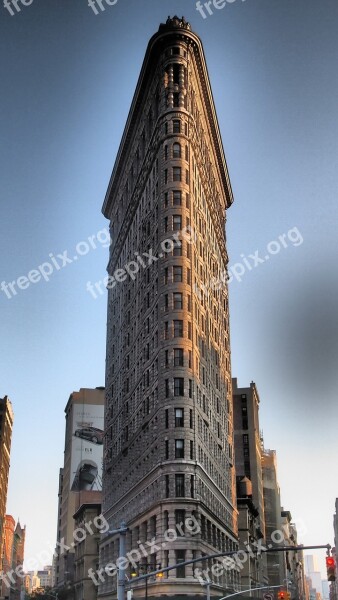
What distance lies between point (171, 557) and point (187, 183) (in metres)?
43.8

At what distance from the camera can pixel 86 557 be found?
468ft

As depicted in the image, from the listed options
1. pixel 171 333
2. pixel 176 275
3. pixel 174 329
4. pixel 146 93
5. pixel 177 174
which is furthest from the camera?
pixel 146 93

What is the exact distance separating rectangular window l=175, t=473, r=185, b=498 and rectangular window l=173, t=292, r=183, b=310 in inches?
735

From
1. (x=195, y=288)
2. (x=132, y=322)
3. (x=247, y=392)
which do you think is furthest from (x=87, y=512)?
(x=195, y=288)

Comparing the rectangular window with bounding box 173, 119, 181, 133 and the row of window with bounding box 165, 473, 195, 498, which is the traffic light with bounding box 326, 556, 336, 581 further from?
the rectangular window with bounding box 173, 119, 181, 133

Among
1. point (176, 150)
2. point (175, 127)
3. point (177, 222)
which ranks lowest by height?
point (177, 222)

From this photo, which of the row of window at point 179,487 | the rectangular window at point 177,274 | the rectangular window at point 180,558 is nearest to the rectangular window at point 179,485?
the row of window at point 179,487

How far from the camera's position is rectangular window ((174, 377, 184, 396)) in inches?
3110

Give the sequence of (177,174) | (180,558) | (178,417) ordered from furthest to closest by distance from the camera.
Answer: (177,174), (178,417), (180,558)

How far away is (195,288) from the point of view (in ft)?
289

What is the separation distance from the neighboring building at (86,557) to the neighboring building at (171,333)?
95.6 feet

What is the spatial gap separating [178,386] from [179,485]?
34.3 ft

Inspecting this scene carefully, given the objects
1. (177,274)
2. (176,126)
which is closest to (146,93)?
(176,126)

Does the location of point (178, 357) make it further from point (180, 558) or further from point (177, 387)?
point (180, 558)
